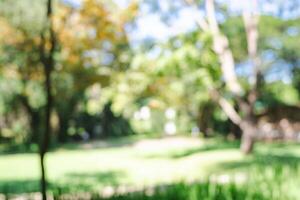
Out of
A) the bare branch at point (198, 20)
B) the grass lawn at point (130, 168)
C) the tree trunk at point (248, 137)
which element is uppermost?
the bare branch at point (198, 20)

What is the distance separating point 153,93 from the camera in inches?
1076

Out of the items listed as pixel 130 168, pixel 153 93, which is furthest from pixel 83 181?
pixel 153 93

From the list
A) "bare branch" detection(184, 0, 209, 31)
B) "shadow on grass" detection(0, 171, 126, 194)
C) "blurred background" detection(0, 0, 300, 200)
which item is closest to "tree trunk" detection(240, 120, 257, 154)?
"blurred background" detection(0, 0, 300, 200)

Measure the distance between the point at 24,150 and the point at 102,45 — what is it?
7.05m

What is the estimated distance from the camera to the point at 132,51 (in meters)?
26.3

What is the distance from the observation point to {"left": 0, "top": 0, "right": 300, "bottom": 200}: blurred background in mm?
7711

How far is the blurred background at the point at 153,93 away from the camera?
7711mm

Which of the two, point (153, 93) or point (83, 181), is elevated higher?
point (153, 93)

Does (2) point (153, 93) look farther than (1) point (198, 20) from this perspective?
Yes

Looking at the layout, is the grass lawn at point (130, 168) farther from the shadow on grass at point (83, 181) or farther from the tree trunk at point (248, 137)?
the tree trunk at point (248, 137)

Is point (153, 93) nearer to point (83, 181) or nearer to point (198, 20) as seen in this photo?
point (198, 20)

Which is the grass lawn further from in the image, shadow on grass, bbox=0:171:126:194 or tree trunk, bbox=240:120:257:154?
tree trunk, bbox=240:120:257:154

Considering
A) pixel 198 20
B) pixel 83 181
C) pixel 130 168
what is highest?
pixel 198 20

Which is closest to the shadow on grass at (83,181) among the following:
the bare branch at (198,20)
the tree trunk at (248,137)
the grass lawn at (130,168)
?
the grass lawn at (130,168)
